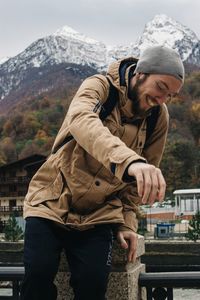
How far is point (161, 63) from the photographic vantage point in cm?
174

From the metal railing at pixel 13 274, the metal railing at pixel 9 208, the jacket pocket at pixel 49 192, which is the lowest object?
the metal railing at pixel 13 274

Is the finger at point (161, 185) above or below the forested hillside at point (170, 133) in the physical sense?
below

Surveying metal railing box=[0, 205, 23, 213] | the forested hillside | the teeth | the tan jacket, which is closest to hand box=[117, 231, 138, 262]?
the tan jacket

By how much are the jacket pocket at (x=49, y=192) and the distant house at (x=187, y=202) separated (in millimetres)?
34382

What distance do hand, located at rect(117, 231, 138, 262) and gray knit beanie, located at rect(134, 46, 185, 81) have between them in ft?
2.12

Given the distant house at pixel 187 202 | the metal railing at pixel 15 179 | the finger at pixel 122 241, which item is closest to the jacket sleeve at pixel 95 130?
the finger at pixel 122 241

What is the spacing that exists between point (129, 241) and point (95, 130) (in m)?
0.67

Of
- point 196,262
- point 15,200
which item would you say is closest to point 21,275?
point 196,262

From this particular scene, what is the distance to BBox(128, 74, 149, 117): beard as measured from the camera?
1.80 metres

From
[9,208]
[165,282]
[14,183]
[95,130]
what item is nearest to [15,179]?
[14,183]

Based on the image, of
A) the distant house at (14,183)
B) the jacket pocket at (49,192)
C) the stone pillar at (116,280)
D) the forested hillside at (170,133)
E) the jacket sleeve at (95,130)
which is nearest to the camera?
the jacket sleeve at (95,130)

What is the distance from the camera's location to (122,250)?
6.98 feet

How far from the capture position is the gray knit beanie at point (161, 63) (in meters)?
1.73

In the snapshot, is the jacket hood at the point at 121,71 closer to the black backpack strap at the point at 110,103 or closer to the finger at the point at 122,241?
the black backpack strap at the point at 110,103
